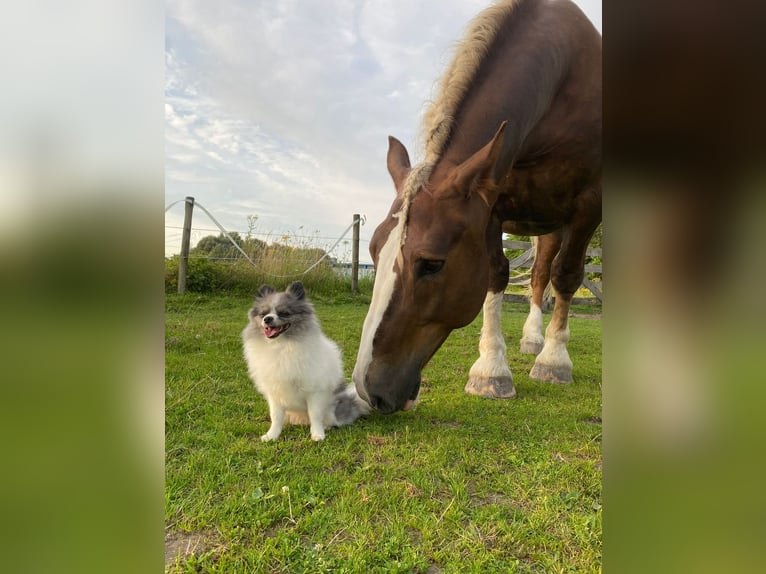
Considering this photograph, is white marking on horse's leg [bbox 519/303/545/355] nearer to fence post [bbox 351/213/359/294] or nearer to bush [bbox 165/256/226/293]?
fence post [bbox 351/213/359/294]

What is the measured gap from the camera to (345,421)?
234cm

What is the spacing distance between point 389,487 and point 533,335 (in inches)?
140

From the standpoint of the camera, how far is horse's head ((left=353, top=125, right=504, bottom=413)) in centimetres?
173

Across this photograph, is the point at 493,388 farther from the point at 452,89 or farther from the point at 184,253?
the point at 184,253

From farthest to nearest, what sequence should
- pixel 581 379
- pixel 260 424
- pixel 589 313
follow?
pixel 589 313 < pixel 581 379 < pixel 260 424

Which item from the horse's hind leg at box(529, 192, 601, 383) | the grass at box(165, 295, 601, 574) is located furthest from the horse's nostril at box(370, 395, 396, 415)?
the horse's hind leg at box(529, 192, 601, 383)

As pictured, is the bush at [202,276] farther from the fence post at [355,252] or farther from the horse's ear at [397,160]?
the horse's ear at [397,160]

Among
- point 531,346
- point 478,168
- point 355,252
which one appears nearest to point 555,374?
point 531,346

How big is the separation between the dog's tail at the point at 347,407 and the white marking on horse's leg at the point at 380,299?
0.68 meters
